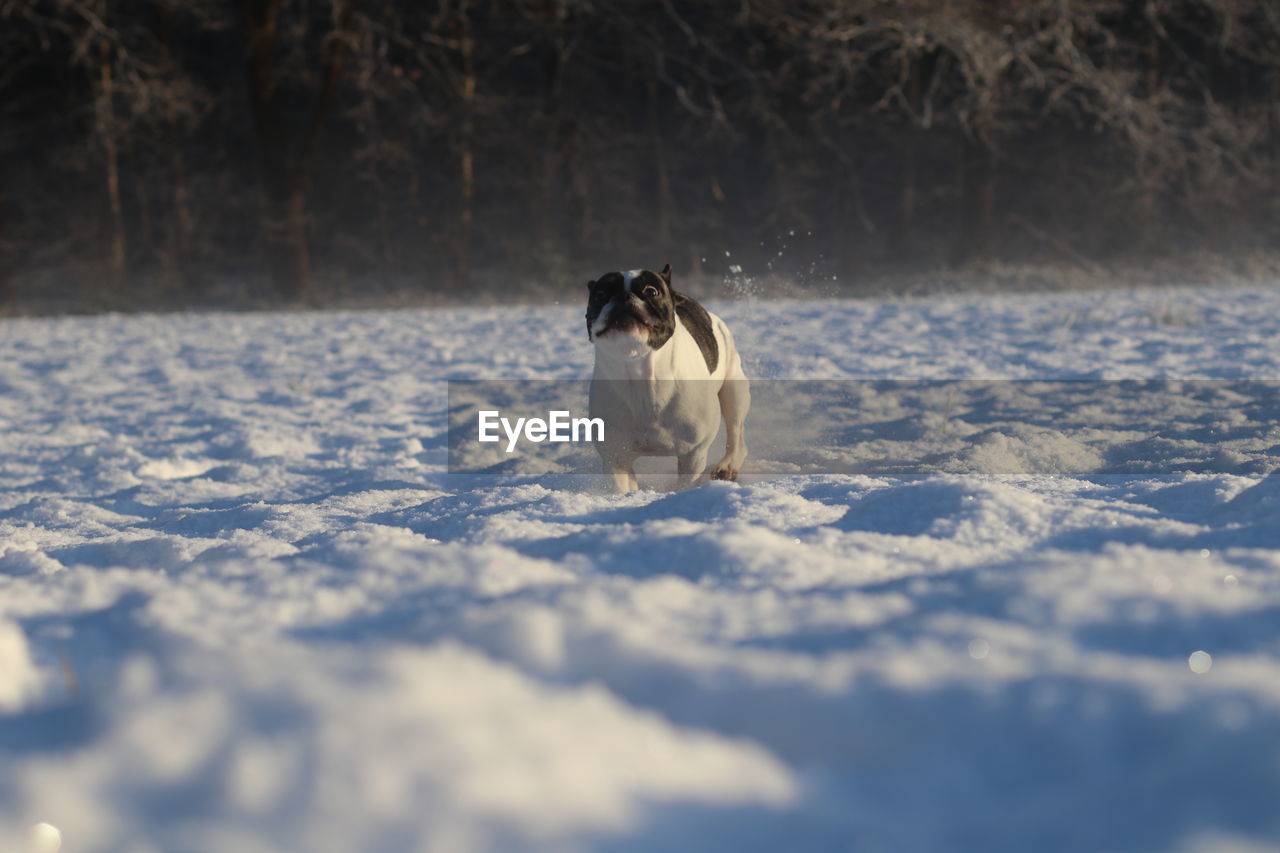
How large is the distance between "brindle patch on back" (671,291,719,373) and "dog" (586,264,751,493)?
0.5 inches

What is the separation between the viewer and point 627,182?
21.9 m

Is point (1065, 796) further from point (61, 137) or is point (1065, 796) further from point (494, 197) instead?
point (61, 137)

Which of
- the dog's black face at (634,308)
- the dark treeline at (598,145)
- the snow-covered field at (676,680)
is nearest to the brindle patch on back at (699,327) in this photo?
the dog's black face at (634,308)

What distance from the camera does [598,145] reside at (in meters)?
19.4

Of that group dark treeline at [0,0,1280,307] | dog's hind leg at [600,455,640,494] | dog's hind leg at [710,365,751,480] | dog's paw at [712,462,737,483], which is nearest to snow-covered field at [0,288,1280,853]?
dog's hind leg at [600,455,640,494]

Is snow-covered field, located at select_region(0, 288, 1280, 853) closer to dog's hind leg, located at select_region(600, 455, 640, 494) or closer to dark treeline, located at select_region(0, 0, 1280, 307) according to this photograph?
dog's hind leg, located at select_region(600, 455, 640, 494)

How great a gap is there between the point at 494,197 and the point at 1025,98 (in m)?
11.6

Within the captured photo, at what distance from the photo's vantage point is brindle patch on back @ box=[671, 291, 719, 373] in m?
4.40

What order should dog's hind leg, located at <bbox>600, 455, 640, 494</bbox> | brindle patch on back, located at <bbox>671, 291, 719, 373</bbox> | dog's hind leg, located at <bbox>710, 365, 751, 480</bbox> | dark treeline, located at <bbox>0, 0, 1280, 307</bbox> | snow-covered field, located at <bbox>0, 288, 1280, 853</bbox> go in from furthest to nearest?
1. dark treeline, located at <bbox>0, 0, 1280, 307</bbox>
2. dog's hind leg, located at <bbox>710, 365, 751, 480</bbox>
3. brindle patch on back, located at <bbox>671, 291, 719, 373</bbox>
4. dog's hind leg, located at <bbox>600, 455, 640, 494</bbox>
5. snow-covered field, located at <bbox>0, 288, 1280, 853</bbox>

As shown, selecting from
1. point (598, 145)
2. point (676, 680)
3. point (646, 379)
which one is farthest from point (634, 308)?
point (598, 145)

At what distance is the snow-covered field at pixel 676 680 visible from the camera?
124cm

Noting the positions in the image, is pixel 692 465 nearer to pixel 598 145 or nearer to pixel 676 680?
pixel 676 680

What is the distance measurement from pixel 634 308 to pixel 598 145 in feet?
53.6

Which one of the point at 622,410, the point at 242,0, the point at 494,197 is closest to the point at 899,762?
the point at 622,410
